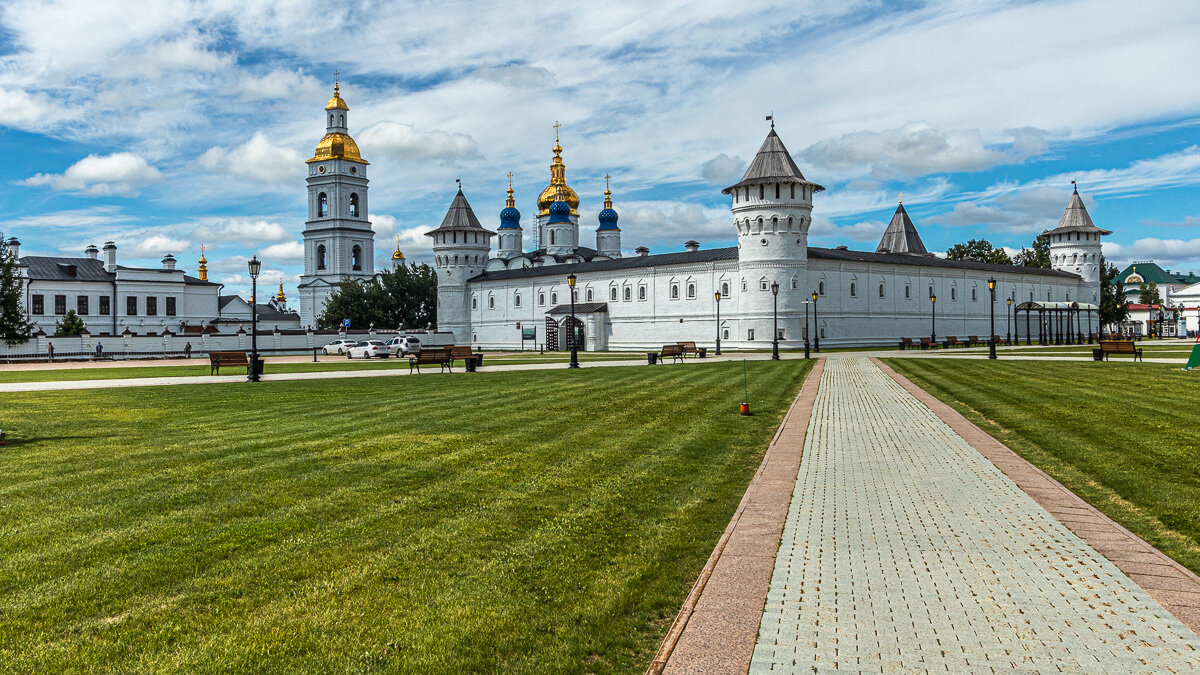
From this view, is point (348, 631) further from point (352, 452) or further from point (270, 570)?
point (352, 452)

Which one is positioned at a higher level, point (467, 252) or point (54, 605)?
point (467, 252)

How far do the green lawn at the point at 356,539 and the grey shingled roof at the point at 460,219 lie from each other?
72853mm

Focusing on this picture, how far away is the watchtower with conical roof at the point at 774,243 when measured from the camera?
61.2 m

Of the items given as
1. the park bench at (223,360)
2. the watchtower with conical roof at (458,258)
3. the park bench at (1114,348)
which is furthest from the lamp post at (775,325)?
the watchtower with conical roof at (458,258)

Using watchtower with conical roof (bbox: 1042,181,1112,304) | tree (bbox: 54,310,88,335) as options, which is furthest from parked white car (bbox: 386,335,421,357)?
watchtower with conical roof (bbox: 1042,181,1112,304)

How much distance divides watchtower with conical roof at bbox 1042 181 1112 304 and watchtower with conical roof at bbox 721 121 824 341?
149 feet

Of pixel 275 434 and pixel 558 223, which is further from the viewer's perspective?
pixel 558 223

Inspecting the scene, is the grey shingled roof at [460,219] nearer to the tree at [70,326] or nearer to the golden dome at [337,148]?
the golden dome at [337,148]

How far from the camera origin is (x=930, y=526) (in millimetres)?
7344

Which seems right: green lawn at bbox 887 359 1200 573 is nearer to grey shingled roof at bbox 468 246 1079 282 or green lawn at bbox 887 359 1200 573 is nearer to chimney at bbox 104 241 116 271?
grey shingled roof at bbox 468 246 1079 282

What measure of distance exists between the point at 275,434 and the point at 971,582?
1013cm

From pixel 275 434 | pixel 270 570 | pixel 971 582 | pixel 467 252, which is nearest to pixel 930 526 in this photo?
pixel 971 582

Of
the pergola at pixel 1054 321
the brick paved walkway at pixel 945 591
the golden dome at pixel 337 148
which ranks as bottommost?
the brick paved walkway at pixel 945 591

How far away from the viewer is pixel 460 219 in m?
85.7
